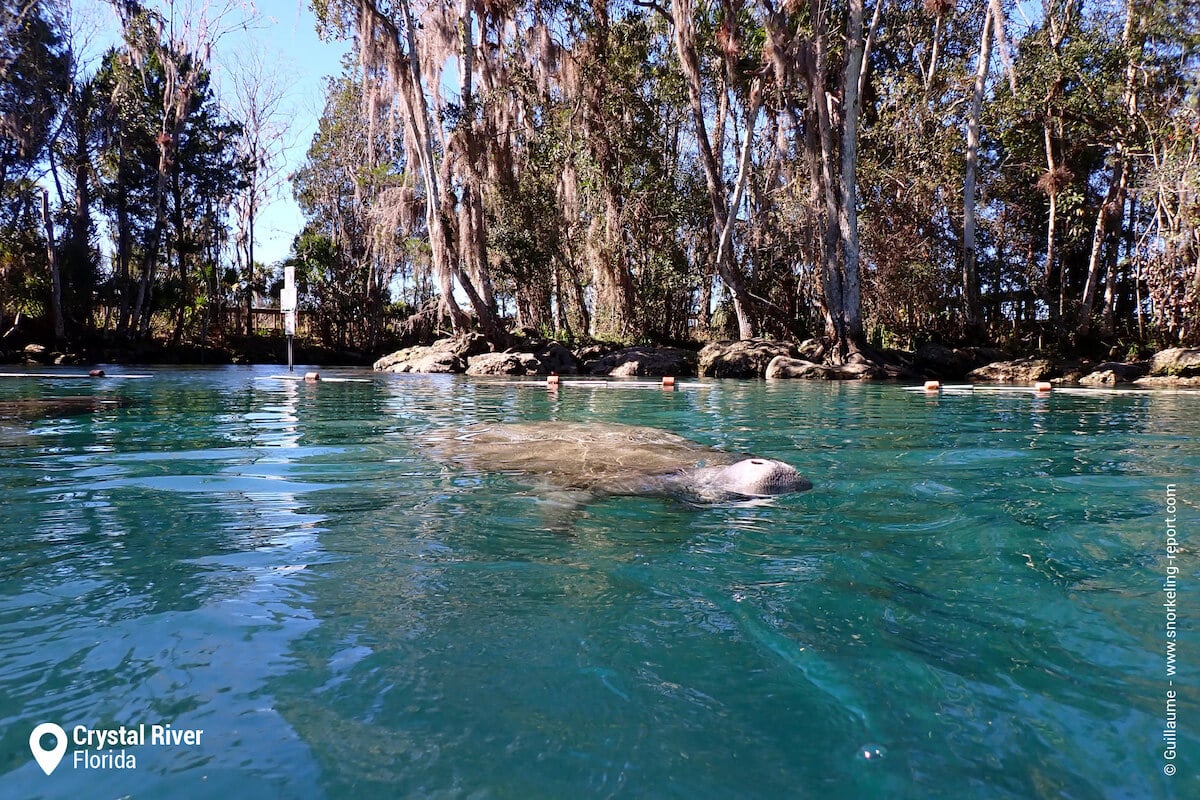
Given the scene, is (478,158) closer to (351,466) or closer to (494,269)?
(494,269)

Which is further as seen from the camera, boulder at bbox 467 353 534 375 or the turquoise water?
boulder at bbox 467 353 534 375

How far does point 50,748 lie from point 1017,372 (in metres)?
16.9

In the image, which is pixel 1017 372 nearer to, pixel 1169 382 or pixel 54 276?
pixel 1169 382

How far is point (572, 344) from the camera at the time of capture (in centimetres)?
2166

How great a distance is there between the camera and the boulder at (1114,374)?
44.2 ft

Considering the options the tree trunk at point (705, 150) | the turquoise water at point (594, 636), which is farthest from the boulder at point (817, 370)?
the turquoise water at point (594, 636)

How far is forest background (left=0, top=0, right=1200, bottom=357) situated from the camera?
16250 millimetres

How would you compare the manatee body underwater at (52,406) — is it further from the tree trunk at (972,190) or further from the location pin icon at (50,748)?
the tree trunk at (972,190)

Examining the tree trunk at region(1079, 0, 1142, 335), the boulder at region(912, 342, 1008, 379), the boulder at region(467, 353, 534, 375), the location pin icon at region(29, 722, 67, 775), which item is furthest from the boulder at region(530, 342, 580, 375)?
the location pin icon at region(29, 722, 67, 775)

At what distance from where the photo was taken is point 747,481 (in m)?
3.46

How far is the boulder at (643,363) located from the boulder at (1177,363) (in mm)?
9335

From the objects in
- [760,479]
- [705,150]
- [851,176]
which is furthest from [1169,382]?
[760,479]

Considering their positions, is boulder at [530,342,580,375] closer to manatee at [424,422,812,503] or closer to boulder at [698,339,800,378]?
boulder at [698,339,800,378]

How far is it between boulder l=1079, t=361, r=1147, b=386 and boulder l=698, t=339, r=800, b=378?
224 inches
